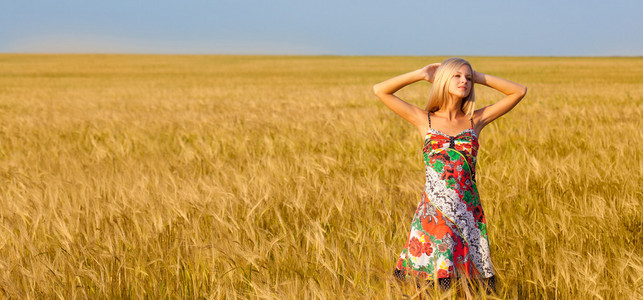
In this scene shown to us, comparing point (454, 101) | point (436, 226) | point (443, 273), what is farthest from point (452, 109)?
point (443, 273)

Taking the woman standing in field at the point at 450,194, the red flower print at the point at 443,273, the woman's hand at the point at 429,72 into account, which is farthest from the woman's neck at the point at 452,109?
the red flower print at the point at 443,273

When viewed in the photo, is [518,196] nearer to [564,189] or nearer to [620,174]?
[564,189]

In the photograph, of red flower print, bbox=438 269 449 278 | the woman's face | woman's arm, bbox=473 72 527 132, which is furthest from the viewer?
woman's arm, bbox=473 72 527 132

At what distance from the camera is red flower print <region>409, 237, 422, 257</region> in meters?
1.63

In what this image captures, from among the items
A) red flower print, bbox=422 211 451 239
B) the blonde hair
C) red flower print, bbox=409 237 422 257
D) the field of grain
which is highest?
the blonde hair

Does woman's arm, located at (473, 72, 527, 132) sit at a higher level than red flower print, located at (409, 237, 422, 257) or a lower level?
higher

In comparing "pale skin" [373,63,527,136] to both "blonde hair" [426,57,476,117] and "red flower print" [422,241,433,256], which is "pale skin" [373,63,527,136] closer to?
"blonde hair" [426,57,476,117]

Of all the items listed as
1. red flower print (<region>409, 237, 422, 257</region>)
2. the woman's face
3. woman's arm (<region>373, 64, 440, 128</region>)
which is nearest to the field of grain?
red flower print (<region>409, 237, 422, 257</region>)

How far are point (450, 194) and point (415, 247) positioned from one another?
0.21 m

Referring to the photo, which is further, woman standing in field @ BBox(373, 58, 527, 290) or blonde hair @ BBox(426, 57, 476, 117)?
blonde hair @ BBox(426, 57, 476, 117)

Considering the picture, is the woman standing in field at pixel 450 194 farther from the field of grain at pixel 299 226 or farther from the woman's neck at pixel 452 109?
the field of grain at pixel 299 226

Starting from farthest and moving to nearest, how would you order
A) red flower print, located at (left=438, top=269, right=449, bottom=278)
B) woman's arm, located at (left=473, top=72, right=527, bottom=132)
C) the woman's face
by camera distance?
woman's arm, located at (left=473, top=72, right=527, bottom=132)
the woman's face
red flower print, located at (left=438, top=269, right=449, bottom=278)

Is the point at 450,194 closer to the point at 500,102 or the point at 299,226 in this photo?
the point at 500,102

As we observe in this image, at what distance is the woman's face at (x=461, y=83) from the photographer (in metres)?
1.70
